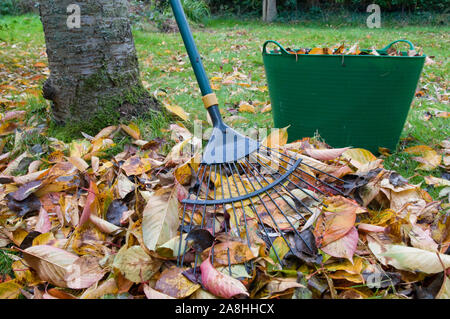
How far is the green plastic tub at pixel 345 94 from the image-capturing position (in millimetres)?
1688

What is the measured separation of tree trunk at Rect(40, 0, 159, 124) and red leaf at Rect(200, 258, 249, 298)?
4.14 feet

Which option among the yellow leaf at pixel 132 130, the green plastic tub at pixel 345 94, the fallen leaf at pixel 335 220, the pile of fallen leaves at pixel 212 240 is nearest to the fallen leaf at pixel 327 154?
the pile of fallen leaves at pixel 212 240

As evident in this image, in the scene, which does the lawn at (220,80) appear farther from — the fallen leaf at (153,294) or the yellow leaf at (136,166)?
the fallen leaf at (153,294)

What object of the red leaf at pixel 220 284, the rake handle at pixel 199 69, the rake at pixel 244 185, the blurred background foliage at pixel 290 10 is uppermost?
the blurred background foliage at pixel 290 10

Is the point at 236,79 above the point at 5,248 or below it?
above

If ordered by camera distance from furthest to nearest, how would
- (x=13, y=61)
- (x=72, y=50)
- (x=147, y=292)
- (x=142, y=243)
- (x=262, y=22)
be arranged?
1. (x=262, y=22)
2. (x=13, y=61)
3. (x=72, y=50)
4. (x=142, y=243)
5. (x=147, y=292)

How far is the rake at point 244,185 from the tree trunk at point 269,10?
33.8ft

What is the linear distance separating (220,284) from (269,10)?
11.3 metres

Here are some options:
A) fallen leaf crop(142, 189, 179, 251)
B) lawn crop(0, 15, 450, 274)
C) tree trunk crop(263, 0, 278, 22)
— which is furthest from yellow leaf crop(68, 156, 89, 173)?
tree trunk crop(263, 0, 278, 22)

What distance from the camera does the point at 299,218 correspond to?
122 centimetres

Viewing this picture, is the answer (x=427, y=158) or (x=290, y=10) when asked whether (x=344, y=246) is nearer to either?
(x=427, y=158)

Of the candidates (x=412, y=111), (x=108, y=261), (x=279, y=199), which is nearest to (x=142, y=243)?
(x=108, y=261)

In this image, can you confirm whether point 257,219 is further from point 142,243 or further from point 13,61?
point 13,61

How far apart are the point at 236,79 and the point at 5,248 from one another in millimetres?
2837
